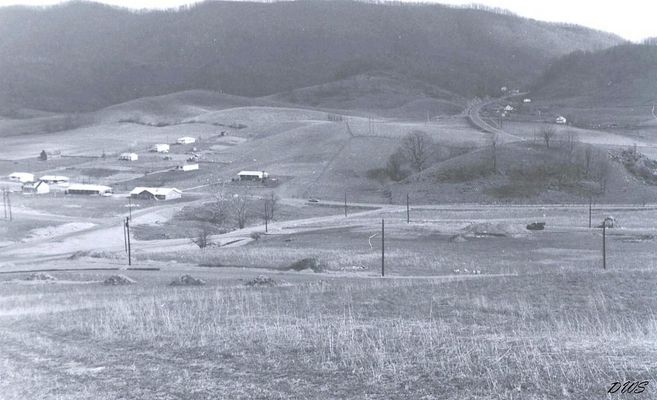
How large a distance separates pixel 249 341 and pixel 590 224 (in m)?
63.6

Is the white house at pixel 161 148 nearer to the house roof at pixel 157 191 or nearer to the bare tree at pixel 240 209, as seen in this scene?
the house roof at pixel 157 191

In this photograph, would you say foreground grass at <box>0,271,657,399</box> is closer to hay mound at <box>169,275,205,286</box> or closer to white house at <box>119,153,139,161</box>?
hay mound at <box>169,275,205,286</box>

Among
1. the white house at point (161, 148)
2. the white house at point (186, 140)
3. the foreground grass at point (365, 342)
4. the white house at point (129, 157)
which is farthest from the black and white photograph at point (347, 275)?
the white house at point (186, 140)

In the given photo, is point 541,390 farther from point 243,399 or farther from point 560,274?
point 560,274

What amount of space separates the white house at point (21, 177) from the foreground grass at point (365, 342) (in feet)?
403

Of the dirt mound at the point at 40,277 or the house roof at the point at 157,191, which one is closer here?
the dirt mound at the point at 40,277

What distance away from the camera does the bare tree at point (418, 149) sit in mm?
132775

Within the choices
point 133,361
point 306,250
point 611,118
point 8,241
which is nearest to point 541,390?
point 133,361

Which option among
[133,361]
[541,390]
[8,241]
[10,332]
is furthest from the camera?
[8,241]

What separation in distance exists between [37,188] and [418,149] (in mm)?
71331

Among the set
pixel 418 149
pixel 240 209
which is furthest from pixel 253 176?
pixel 240 209

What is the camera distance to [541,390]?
40.1 feet

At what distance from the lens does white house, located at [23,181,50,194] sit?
126 metres

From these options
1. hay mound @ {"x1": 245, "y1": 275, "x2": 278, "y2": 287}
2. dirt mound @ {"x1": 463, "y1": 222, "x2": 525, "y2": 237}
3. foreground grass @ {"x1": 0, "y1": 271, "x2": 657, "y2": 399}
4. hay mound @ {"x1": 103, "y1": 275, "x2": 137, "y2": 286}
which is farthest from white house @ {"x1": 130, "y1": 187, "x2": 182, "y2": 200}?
foreground grass @ {"x1": 0, "y1": 271, "x2": 657, "y2": 399}
